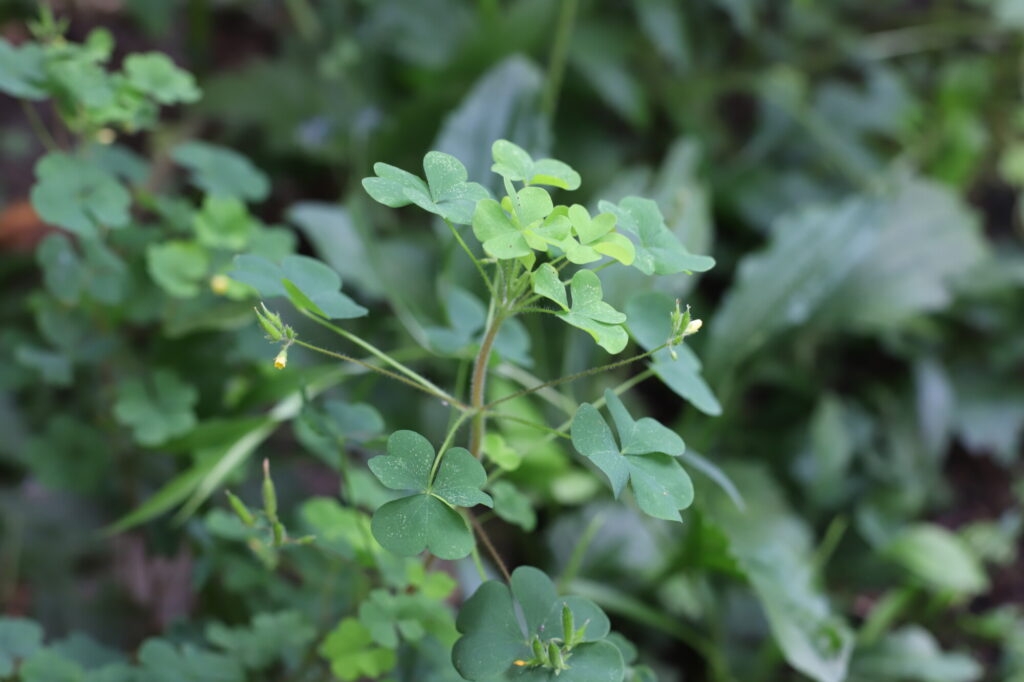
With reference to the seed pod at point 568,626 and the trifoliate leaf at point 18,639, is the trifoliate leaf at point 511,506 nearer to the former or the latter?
the seed pod at point 568,626

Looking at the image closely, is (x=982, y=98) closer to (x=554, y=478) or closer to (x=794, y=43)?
(x=794, y=43)

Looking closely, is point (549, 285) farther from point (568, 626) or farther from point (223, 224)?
point (223, 224)

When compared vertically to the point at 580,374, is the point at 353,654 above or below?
below

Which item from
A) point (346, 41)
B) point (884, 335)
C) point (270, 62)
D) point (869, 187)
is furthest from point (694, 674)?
point (270, 62)

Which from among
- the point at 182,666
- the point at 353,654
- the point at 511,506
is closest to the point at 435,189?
the point at 511,506

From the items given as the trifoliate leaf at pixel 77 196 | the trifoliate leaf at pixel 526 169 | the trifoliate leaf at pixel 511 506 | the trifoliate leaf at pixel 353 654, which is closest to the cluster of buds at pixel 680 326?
the trifoliate leaf at pixel 526 169

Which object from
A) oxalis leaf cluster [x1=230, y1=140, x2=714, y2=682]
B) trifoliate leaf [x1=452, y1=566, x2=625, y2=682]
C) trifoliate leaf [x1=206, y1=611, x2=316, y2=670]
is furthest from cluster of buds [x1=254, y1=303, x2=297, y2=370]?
trifoliate leaf [x1=206, y1=611, x2=316, y2=670]
